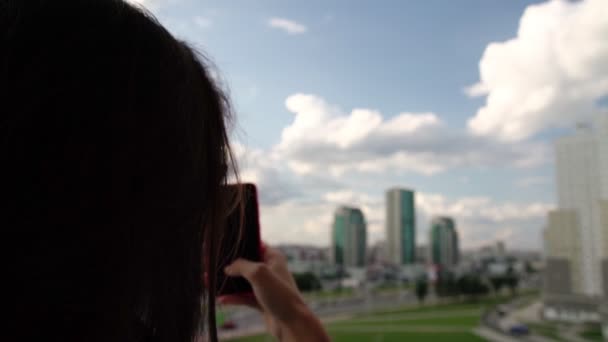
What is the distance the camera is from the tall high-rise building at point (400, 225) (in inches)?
685

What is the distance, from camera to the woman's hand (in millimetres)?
271

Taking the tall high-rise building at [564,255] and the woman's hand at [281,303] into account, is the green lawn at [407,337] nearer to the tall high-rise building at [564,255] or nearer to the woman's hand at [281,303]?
the tall high-rise building at [564,255]

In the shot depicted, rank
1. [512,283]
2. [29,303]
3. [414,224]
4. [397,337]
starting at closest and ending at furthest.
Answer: [29,303]
[397,337]
[512,283]
[414,224]

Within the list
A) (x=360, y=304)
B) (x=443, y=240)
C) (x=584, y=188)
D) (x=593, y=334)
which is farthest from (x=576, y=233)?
(x=443, y=240)

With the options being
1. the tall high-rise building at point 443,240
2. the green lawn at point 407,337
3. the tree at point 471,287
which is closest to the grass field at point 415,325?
the green lawn at point 407,337

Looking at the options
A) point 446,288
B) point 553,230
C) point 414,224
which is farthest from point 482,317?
point 414,224

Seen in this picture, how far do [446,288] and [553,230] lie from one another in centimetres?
351

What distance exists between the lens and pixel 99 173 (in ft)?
0.53

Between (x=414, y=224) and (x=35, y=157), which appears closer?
(x=35, y=157)

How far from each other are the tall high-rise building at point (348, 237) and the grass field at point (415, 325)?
1.63 meters

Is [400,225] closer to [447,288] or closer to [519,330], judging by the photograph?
[447,288]

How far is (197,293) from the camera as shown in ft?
0.62

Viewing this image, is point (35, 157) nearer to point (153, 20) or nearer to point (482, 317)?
point (153, 20)

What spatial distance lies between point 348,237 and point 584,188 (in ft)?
20.9
